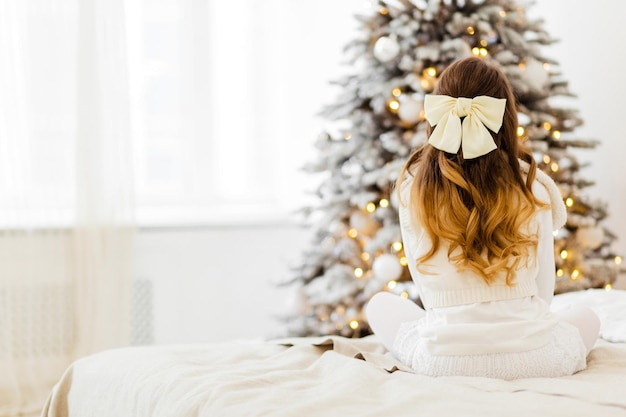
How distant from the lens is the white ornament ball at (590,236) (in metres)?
3.41

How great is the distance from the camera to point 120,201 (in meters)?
4.12

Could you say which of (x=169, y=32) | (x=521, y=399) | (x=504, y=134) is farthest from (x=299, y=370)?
(x=169, y=32)

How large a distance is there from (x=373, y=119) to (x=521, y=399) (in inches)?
79.9

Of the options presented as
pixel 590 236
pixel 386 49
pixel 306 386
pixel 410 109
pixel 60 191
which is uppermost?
pixel 386 49

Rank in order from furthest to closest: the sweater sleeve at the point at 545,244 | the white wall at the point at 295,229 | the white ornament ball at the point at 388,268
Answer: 1. the white wall at the point at 295,229
2. the white ornament ball at the point at 388,268
3. the sweater sleeve at the point at 545,244

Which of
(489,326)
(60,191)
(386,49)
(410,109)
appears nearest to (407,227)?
(489,326)

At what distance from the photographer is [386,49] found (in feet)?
11.1

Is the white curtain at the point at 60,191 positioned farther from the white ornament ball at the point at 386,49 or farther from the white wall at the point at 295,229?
the white ornament ball at the point at 386,49

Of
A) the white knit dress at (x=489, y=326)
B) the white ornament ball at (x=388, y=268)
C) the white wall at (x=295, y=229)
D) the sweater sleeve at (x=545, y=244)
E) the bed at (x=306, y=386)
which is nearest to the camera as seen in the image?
the bed at (x=306, y=386)

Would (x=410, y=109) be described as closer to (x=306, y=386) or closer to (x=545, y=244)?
(x=545, y=244)

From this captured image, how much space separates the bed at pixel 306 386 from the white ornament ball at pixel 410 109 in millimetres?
1211

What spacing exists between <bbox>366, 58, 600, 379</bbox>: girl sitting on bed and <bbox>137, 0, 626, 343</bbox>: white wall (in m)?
1.85

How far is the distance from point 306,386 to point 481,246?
21.6 inches

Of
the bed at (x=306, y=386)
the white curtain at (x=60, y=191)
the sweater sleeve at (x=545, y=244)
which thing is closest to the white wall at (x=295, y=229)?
the white curtain at (x=60, y=191)
